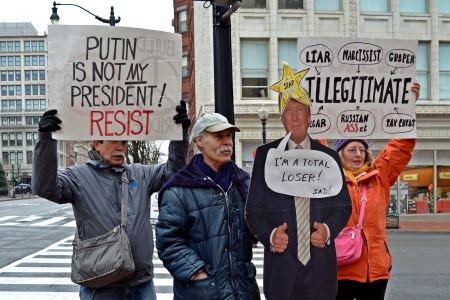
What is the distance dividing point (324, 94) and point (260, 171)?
34.1 inches

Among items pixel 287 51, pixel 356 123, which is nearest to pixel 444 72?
pixel 287 51

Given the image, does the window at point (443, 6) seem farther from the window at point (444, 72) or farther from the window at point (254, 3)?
the window at point (254, 3)

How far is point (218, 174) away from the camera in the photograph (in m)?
3.26

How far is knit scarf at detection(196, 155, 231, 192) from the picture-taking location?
10.6ft

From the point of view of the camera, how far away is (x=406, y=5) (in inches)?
909

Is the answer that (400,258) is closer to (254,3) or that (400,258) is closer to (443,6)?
(254,3)

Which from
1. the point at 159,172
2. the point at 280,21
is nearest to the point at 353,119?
the point at 159,172

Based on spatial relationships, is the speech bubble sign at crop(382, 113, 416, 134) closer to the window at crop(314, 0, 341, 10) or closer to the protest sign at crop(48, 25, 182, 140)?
the protest sign at crop(48, 25, 182, 140)

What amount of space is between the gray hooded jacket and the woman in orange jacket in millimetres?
1522

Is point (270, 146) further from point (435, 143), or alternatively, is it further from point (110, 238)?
point (435, 143)

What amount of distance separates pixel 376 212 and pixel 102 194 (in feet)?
6.74

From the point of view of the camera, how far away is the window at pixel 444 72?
2292 cm

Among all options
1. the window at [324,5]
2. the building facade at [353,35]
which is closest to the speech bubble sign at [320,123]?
the building facade at [353,35]

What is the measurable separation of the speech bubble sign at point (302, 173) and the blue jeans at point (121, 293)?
1178 millimetres
